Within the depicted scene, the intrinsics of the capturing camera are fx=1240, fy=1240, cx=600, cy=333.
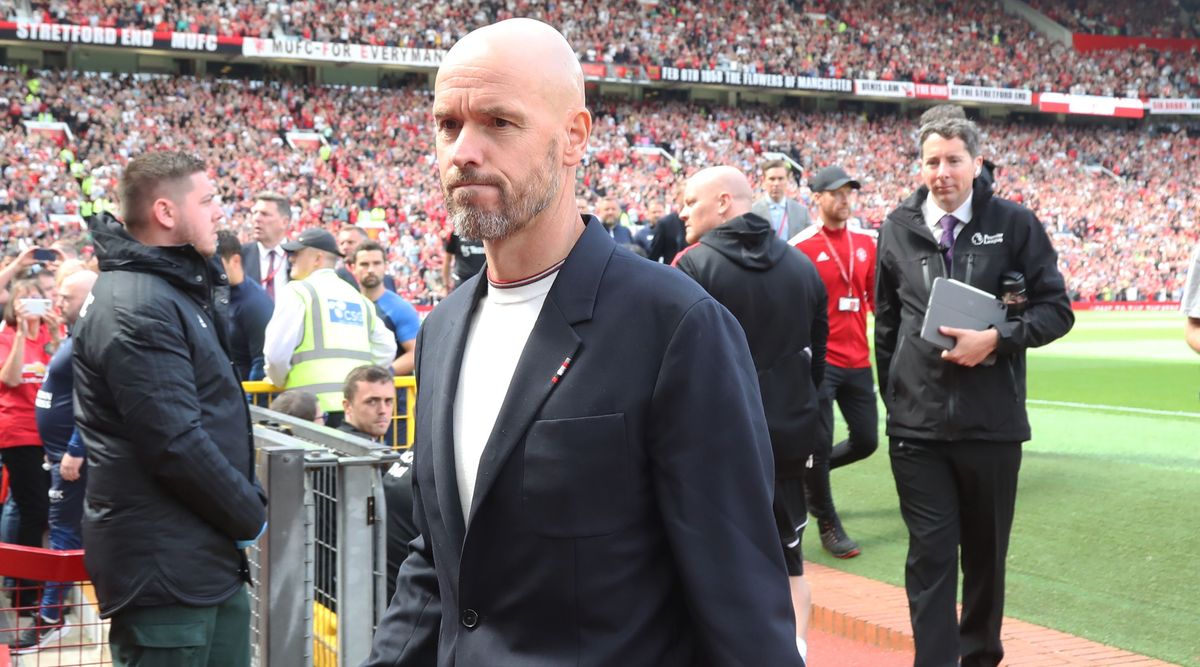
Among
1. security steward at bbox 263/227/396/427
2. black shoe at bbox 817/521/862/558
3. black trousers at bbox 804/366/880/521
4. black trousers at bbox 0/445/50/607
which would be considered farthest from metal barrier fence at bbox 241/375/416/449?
black shoe at bbox 817/521/862/558

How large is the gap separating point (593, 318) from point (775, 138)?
152 ft

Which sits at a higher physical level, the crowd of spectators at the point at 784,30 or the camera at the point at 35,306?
the crowd of spectators at the point at 784,30

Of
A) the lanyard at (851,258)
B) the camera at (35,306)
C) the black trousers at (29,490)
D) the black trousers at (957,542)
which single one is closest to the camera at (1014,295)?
the black trousers at (957,542)

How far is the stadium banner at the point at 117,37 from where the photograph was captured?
3416 cm

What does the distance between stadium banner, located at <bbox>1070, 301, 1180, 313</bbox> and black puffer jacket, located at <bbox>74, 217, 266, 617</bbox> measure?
4140 cm

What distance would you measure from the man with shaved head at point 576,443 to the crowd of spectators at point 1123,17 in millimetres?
63464

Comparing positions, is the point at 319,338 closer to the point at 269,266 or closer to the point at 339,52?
the point at 269,266

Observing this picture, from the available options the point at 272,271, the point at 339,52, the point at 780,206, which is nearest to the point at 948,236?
the point at 780,206

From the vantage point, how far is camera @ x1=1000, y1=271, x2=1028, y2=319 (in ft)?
15.7

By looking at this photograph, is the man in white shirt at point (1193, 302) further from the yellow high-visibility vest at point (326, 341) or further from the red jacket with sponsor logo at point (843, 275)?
the yellow high-visibility vest at point (326, 341)

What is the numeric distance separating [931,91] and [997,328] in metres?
48.8

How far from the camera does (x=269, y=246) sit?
30.3ft

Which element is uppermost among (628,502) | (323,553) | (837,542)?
(628,502)

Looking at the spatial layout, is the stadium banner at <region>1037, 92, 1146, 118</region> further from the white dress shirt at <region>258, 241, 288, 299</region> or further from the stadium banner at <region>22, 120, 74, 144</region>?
the white dress shirt at <region>258, 241, 288, 299</region>
